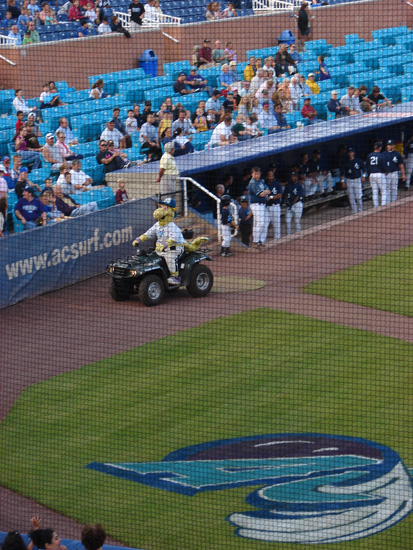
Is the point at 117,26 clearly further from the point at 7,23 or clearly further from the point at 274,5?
the point at 274,5

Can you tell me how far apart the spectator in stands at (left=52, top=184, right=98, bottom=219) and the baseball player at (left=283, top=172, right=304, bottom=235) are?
11.1 ft

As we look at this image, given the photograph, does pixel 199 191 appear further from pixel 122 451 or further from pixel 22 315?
pixel 122 451

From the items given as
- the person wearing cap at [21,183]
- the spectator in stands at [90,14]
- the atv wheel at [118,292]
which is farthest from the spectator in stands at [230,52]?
the atv wheel at [118,292]

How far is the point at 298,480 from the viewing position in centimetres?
895

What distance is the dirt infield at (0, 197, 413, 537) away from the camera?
39.3 ft

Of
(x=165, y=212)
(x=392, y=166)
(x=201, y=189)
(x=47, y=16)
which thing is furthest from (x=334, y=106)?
(x=165, y=212)

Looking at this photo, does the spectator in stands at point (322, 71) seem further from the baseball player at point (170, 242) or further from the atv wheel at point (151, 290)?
the atv wheel at point (151, 290)

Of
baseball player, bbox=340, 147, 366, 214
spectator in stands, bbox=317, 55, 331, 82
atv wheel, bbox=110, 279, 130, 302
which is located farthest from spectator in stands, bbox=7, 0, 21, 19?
atv wheel, bbox=110, 279, 130, 302

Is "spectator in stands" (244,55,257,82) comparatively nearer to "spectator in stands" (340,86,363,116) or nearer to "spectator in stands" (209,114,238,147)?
"spectator in stands" (340,86,363,116)

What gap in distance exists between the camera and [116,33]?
68.9 ft

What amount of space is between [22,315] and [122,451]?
13.6 feet

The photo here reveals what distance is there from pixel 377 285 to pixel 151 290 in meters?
3.31

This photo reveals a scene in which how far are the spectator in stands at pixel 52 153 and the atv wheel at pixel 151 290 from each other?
3317mm

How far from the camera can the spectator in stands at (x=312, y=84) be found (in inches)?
814
